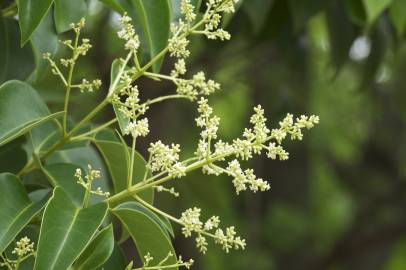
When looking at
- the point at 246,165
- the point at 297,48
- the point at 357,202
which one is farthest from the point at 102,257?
the point at 357,202

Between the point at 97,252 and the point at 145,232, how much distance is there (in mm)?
107

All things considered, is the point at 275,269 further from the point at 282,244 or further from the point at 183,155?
the point at 183,155

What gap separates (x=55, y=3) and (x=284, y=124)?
16.0 inches

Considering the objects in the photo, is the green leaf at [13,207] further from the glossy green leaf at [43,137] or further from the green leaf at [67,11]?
the green leaf at [67,11]

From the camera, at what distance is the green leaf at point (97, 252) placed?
3.42 feet

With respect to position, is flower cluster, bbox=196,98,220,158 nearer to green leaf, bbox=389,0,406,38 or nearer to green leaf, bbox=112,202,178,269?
green leaf, bbox=112,202,178,269

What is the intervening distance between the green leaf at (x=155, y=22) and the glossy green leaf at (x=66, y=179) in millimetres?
208

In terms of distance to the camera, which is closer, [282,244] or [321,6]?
[321,6]

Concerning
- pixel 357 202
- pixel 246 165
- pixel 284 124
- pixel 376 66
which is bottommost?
pixel 284 124

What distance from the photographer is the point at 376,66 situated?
234cm

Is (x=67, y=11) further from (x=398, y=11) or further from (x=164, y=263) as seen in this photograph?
(x=398, y=11)

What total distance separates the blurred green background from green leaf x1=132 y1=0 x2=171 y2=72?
0.34 m

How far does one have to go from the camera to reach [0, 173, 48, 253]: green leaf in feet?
3.58

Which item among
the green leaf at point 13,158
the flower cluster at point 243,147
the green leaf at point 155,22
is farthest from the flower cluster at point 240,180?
the green leaf at point 13,158
